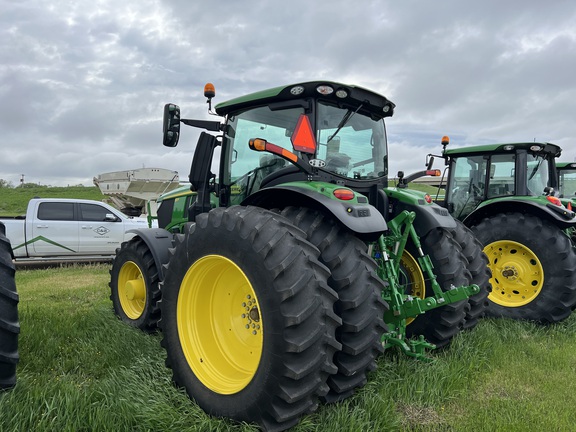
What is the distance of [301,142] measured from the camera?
114 inches

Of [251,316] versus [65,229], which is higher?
[251,316]

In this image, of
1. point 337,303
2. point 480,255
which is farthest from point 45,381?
point 480,255

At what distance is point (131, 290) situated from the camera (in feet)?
15.0

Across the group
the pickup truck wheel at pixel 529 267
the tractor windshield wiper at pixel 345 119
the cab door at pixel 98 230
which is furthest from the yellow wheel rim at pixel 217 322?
the cab door at pixel 98 230

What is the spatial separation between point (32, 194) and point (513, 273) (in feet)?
A: 92.2

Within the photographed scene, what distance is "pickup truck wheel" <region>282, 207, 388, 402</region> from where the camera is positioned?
102 inches

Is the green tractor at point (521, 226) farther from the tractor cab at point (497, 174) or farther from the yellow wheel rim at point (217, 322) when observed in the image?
the yellow wheel rim at point (217, 322)

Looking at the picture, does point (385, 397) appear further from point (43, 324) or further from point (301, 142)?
point (43, 324)

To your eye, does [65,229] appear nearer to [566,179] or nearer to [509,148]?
[509,148]

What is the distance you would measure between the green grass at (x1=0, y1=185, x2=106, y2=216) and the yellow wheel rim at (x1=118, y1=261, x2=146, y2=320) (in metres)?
19.9

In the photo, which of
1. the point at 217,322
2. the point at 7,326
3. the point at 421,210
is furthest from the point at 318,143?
the point at 7,326

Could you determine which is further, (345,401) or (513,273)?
(513,273)

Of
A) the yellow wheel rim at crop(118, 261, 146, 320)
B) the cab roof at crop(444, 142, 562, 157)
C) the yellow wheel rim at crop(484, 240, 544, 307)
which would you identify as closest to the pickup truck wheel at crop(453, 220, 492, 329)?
the yellow wheel rim at crop(484, 240, 544, 307)

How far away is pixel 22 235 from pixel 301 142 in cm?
896
